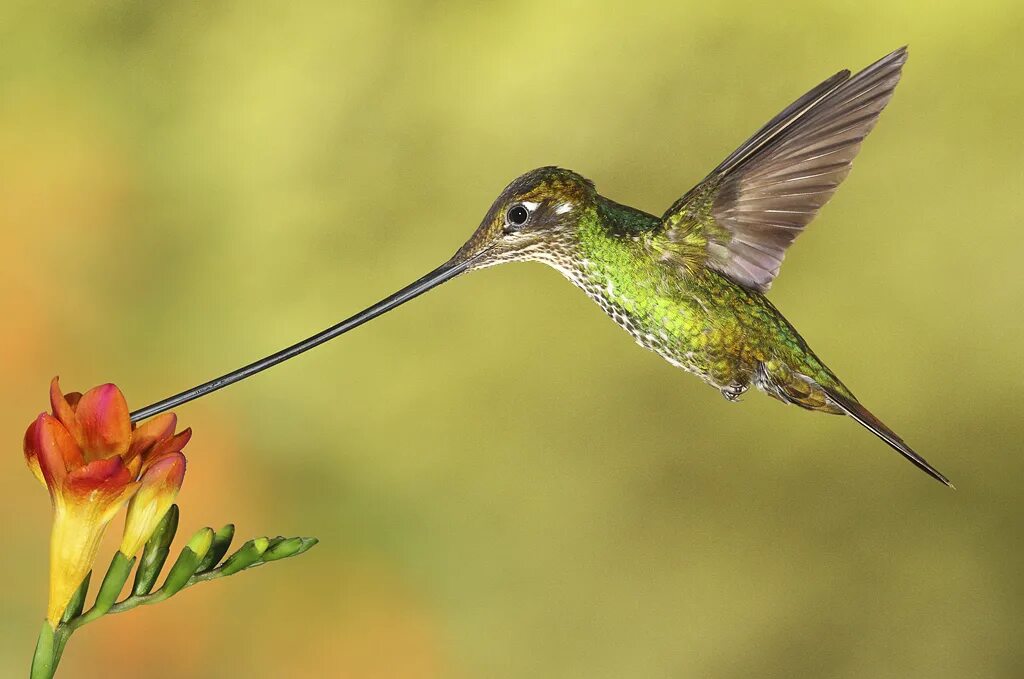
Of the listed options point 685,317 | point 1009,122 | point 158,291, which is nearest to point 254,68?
point 158,291

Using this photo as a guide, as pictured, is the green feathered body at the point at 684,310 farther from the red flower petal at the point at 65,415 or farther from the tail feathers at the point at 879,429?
the red flower petal at the point at 65,415

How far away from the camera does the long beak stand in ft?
1.11

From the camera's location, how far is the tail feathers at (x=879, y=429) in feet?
1.40

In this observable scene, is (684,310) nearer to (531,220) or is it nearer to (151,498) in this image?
(531,220)

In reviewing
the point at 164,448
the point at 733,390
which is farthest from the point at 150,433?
the point at 733,390

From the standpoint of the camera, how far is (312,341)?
0.35m

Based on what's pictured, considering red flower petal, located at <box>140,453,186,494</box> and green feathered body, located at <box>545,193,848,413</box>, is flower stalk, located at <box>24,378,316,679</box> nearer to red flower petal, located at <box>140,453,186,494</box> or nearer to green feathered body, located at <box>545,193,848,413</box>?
red flower petal, located at <box>140,453,186,494</box>

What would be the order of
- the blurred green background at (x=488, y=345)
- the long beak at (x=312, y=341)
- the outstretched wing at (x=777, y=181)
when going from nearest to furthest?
1. the long beak at (x=312, y=341)
2. the outstretched wing at (x=777, y=181)
3. the blurred green background at (x=488, y=345)

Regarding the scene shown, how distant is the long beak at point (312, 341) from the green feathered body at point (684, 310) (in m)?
0.07

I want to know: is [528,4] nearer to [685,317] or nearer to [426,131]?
[426,131]

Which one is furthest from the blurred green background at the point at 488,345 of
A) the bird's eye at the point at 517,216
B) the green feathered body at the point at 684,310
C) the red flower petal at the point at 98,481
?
the red flower petal at the point at 98,481

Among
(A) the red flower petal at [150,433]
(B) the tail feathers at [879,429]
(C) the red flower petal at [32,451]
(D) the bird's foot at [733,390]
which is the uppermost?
(C) the red flower petal at [32,451]

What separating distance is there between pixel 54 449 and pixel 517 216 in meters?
0.19

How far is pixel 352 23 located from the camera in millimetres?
1336
